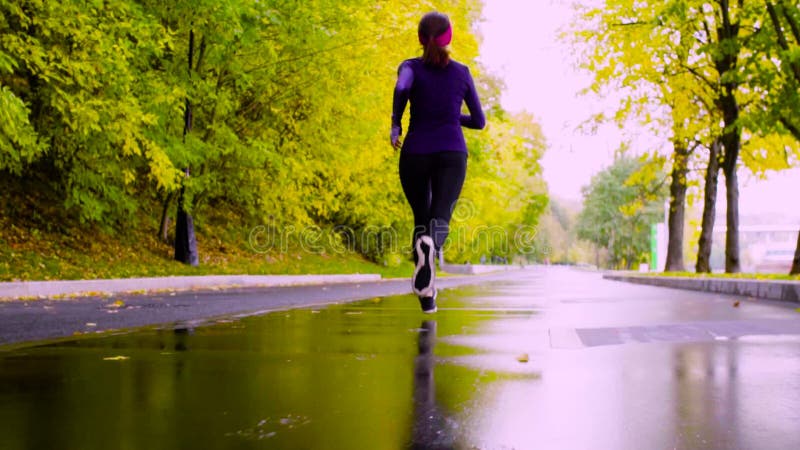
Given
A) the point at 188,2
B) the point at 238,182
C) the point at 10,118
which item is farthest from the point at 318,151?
the point at 10,118

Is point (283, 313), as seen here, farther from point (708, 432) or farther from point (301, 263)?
point (301, 263)

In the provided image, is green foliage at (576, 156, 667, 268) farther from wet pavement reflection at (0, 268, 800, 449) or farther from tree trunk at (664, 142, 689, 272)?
wet pavement reflection at (0, 268, 800, 449)

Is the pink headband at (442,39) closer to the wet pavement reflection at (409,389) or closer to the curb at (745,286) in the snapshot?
the wet pavement reflection at (409,389)

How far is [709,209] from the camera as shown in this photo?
1153 inches

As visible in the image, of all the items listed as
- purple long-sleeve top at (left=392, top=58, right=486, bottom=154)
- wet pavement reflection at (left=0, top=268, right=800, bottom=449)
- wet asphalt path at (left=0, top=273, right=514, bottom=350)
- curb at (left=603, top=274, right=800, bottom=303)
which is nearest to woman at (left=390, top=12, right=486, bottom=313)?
purple long-sleeve top at (left=392, top=58, right=486, bottom=154)

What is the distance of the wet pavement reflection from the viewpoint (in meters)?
3.94

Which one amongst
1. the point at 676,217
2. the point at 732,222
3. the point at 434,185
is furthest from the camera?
the point at 676,217

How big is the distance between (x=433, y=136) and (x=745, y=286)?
14721mm

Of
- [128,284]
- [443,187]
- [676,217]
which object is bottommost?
[128,284]

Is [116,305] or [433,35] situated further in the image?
[116,305]

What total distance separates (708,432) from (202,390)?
113 inches

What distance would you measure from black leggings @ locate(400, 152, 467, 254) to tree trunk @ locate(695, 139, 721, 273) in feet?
78.9

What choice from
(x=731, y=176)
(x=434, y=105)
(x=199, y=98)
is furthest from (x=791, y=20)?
(x=434, y=105)

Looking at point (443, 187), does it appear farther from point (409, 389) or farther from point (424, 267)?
point (409, 389)
